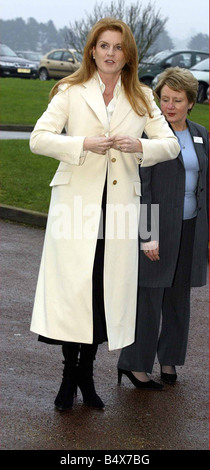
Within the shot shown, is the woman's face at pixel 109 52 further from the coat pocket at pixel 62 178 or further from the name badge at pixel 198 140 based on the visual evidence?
the name badge at pixel 198 140

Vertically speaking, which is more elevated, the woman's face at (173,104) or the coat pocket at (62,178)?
the woman's face at (173,104)

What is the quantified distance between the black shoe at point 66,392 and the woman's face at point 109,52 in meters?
1.61

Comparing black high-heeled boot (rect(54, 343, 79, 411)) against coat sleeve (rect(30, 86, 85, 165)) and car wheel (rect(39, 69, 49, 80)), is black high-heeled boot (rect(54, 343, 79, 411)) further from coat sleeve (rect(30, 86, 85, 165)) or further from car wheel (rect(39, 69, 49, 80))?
car wheel (rect(39, 69, 49, 80))

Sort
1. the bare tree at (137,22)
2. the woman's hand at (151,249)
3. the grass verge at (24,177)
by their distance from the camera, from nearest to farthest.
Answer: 1. the woman's hand at (151,249)
2. the grass verge at (24,177)
3. the bare tree at (137,22)

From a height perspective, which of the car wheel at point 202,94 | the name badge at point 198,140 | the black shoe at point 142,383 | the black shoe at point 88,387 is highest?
the name badge at point 198,140

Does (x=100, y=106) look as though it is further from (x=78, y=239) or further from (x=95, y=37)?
(x=78, y=239)

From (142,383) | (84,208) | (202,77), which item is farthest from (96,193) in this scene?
(202,77)

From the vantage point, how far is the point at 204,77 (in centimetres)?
2938

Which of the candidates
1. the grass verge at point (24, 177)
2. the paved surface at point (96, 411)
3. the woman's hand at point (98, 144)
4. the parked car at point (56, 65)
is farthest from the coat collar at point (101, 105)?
the parked car at point (56, 65)

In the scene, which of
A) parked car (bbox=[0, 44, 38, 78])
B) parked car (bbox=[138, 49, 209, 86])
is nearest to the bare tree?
parked car (bbox=[138, 49, 209, 86])

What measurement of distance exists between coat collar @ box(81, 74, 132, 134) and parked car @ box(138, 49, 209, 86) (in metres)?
Answer: 24.0

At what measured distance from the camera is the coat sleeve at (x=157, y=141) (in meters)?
4.88

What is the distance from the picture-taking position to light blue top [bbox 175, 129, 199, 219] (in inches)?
218
